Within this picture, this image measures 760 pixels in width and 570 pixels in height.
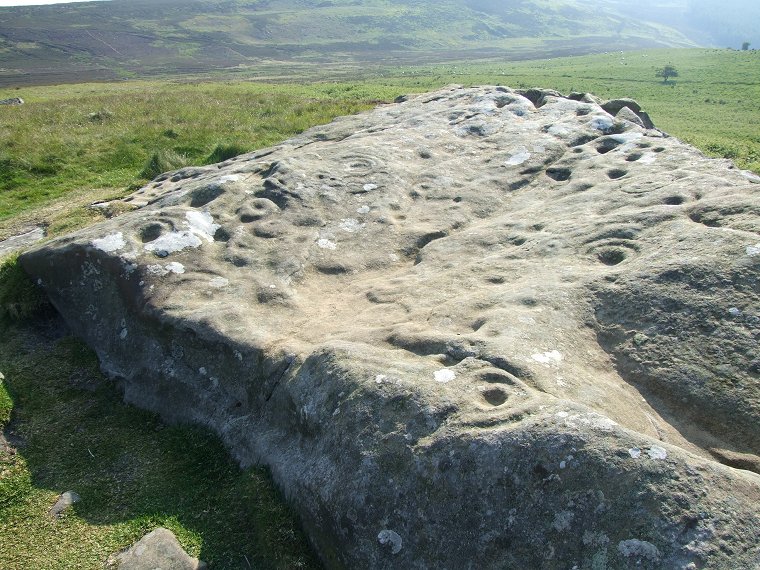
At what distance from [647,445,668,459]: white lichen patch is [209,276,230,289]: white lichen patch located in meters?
6.94

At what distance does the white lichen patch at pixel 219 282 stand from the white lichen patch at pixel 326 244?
71.9 inches

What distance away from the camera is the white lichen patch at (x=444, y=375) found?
664cm

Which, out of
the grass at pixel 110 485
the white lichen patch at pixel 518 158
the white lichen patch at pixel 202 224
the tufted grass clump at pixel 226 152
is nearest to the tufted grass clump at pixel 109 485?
the grass at pixel 110 485

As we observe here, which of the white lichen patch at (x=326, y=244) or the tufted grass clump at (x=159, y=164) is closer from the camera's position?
the white lichen patch at (x=326, y=244)

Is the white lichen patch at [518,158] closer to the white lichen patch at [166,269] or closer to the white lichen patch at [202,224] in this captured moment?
the white lichen patch at [202,224]

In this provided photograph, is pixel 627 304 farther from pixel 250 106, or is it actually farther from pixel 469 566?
pixel 250 106

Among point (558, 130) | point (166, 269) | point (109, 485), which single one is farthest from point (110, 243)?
point (558, 130)

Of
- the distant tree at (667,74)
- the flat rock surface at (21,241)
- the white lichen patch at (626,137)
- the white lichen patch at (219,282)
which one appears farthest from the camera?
the distant tree at (667,74)

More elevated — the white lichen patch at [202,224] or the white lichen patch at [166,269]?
the white lichen patch at [202,224]

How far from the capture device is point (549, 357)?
6.95m

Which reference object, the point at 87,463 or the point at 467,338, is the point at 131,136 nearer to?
the point at 87,463

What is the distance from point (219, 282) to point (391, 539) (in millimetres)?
5609

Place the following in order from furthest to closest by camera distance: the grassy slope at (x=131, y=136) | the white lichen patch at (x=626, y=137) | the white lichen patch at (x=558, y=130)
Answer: the grassy slope at (x=131, y=136), the white lichen patch at (x=558, y=130), the white lichen patch at (x=626, y=137)

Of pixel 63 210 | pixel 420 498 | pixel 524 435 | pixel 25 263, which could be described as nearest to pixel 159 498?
pixel 420 498
